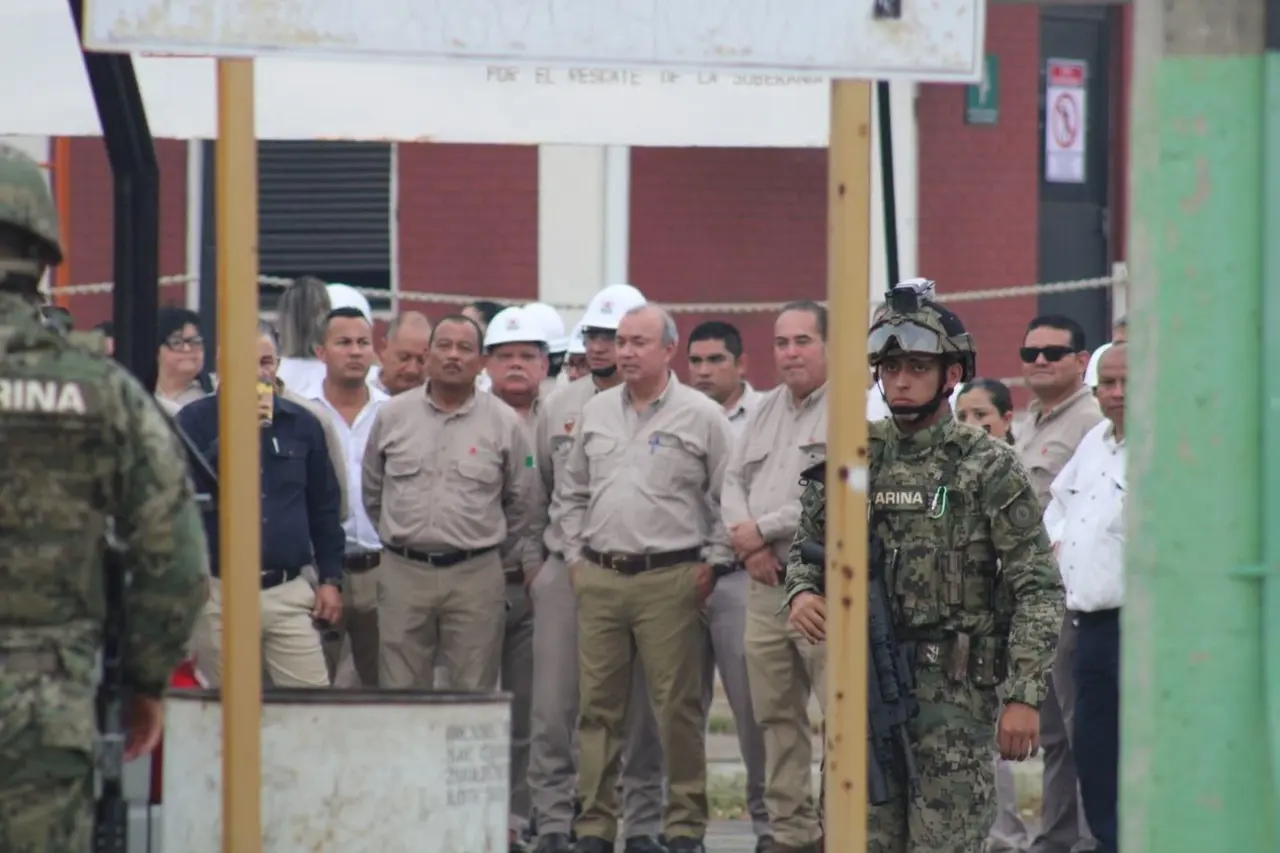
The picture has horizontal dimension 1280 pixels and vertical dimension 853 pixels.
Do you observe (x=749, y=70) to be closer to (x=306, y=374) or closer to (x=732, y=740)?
(x=306, y=374)

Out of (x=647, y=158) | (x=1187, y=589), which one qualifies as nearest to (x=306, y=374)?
(x=1187, y=589)

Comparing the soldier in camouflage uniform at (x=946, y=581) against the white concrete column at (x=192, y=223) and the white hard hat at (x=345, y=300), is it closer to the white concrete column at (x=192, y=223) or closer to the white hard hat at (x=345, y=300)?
the white hard hat at (x=345, y=300)

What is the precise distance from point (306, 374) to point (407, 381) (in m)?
0.48

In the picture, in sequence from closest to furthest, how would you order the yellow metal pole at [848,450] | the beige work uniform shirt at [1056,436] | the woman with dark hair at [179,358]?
the yellow metal pole at [848,450] → the beige work uniform shirt at [1056,436] → the woman with dark hair at [179,358]

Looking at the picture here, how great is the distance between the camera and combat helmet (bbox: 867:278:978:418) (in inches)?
266

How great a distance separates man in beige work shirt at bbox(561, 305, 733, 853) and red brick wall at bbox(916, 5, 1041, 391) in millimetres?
8575

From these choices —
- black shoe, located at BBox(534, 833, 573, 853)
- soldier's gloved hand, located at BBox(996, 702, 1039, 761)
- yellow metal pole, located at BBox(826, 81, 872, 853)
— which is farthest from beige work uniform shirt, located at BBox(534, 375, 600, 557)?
yellow metal pole, located at BBox(826, 81, 872, 853)

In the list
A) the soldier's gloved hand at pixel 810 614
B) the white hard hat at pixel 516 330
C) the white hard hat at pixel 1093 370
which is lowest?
the soldier's gloved hand at pixel 810 614

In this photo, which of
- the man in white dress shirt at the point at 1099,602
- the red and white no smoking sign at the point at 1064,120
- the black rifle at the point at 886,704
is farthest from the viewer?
the red and white no smoking sign at the point at 1064,120

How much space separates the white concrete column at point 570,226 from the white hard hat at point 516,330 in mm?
6225

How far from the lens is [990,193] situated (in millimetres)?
18328

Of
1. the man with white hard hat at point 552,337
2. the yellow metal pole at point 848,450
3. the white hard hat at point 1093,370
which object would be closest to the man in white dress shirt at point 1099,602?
the white hard hat at point 1093,370

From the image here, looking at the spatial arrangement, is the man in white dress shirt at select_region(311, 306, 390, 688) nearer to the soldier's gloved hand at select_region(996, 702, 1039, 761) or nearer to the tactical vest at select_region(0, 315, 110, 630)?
the soldier's gloved hand at select_region(996, 702, 1039, 761)

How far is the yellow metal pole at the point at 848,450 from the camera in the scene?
5527mm
